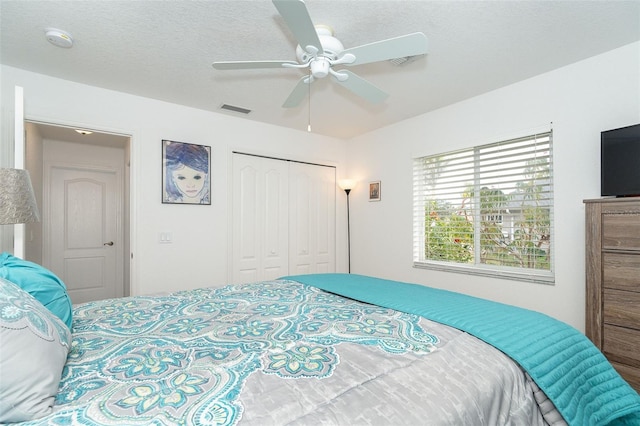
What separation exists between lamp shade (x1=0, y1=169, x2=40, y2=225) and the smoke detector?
3.13 feet

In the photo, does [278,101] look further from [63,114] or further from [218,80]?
[63,114]

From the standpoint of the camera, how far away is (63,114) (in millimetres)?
2725

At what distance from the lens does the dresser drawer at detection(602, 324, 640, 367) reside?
1.87 metres

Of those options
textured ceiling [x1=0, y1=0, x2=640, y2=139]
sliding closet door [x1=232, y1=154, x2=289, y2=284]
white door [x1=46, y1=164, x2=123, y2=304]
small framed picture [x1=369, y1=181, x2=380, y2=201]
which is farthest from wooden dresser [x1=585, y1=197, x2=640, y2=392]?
white door [x1=46, y1=164, x2=123, y2=304]

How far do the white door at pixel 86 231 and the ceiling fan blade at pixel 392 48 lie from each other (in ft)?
14.6

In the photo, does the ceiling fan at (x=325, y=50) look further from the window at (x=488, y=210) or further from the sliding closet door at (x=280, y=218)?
the sliding closet door at (x=280, y=218)

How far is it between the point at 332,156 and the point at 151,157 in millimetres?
2302

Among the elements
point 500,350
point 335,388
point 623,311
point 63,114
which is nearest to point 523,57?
point 623,311

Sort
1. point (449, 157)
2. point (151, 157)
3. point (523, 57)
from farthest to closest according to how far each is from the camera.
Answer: point (449, 157) → point (151, 157) → point (523, 57)

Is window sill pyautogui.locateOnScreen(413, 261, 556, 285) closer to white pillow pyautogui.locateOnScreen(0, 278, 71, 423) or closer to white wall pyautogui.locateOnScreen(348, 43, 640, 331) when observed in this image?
white wall pyautogui.locateOnScreen(348, 43, 640, 331)

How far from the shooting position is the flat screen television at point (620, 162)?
2018 millimetres

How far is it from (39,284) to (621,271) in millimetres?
2992

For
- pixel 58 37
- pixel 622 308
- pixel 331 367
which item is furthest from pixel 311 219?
pixel 331 367

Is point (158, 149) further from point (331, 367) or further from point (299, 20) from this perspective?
point (331, 367)
